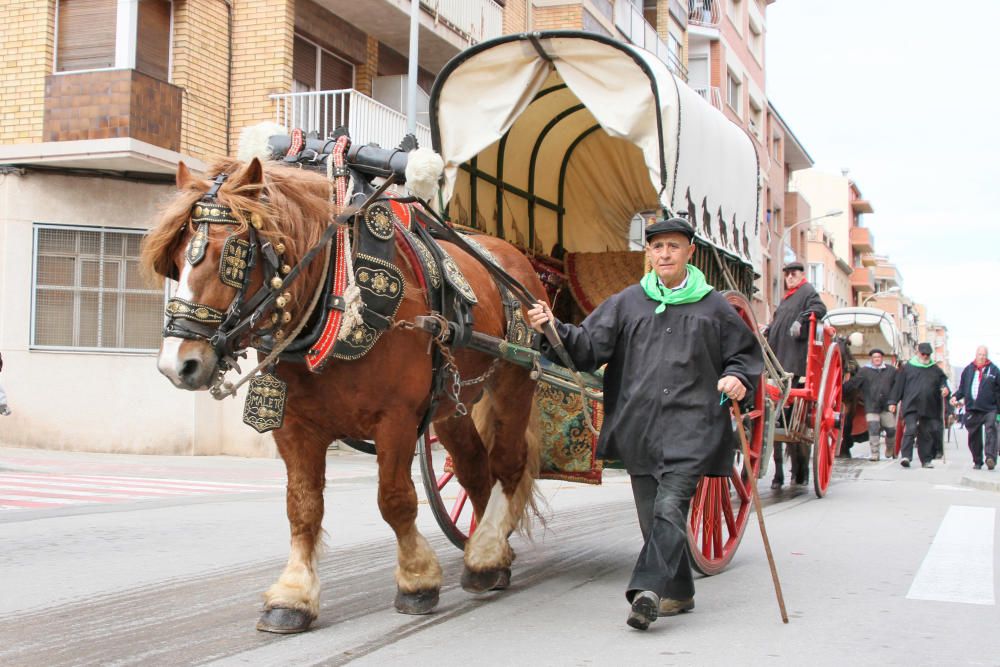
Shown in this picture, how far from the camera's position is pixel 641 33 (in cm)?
2795

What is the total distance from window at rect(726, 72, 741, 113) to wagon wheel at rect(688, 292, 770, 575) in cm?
3161

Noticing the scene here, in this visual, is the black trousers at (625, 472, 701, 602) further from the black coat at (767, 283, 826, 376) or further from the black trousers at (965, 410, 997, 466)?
the black trousers at (965, 410, 997, 466)

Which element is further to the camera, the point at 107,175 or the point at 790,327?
the point at 107,175

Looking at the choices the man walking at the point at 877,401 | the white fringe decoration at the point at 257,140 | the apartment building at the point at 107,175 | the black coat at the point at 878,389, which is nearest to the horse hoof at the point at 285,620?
the white fringe decoration at the point at 257,140

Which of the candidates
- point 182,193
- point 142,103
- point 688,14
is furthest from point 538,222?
point 688,14

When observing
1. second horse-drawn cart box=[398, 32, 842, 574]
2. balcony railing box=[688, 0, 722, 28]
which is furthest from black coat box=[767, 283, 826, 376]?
balcony railing box=[688, 0, 722, 28]

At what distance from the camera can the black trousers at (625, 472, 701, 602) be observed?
15.2 ft

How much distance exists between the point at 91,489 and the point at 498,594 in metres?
6.76

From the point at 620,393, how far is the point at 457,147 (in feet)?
8.25

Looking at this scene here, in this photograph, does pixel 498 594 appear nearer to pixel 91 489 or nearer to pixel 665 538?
Result: pixel 665 538

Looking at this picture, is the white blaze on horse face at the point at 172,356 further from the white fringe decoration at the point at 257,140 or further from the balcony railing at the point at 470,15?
the balcony railing at the point at 470,15

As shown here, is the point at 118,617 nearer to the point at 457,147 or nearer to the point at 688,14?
the point at 457,147

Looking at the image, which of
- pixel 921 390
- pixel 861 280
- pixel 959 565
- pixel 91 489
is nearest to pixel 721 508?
pixel 959 565

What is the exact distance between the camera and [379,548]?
7094 mm
